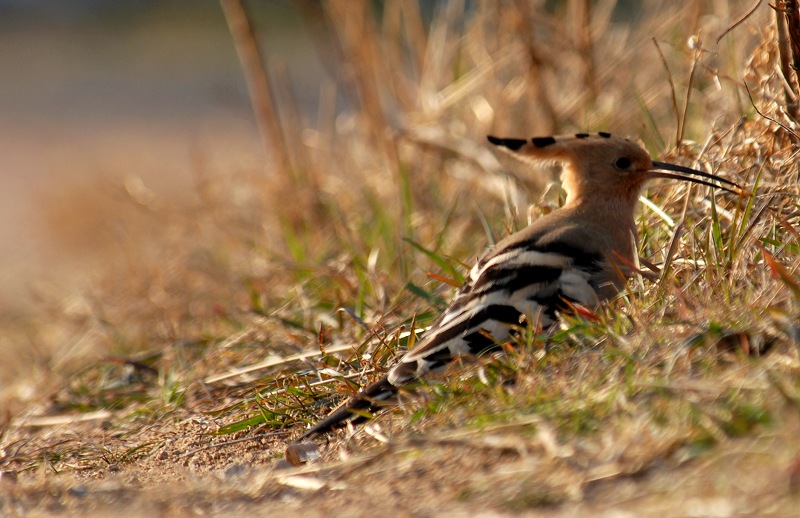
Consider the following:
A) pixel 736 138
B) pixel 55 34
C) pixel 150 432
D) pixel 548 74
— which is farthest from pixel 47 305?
pixel 55 34

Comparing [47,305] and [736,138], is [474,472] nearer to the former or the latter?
[736,138]

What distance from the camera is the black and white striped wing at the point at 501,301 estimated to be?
2.92m

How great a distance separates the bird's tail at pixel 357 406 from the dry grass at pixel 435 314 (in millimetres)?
51

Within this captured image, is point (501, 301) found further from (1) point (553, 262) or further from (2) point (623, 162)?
(2) point (623, 162)

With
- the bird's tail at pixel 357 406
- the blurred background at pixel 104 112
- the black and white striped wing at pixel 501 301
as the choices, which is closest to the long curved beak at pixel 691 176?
the black and white striped wing at pixel 501 301

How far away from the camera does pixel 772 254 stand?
2.94 m

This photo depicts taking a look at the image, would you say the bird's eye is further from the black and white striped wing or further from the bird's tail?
the bird's tail

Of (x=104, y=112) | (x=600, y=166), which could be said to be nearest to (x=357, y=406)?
(x=600, y=166)

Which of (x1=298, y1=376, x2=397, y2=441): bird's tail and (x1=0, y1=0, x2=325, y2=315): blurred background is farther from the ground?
(x1=0, y1=0, x2=325, y2=315): blurred background

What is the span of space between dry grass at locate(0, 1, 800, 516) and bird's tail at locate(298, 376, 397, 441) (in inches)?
2.0

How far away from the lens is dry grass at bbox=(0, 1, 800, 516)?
2.24 m

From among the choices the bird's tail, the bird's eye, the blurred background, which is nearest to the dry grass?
the bird's tail

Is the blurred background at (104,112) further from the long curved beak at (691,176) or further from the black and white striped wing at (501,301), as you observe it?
the black and white striped wing at (501,301)

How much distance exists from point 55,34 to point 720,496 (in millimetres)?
18950
